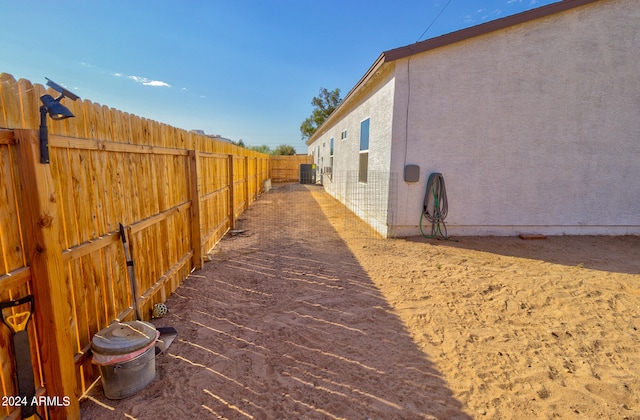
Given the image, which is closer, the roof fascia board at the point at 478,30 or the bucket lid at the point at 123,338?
the bucket lid at the point at 123,338

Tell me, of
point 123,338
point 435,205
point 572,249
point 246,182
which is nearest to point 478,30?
point 435,205

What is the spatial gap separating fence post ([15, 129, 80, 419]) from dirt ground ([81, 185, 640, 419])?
0.37 metres

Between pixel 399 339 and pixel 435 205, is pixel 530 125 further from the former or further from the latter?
pixel 399 339

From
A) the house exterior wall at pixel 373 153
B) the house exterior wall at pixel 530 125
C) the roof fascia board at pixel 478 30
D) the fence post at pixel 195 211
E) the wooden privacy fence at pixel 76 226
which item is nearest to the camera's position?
the wooden privacy fence at pixel 76 226

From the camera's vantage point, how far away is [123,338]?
→ 2.17m

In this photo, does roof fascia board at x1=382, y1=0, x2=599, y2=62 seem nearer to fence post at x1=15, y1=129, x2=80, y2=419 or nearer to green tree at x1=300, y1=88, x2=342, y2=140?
fence post at x1=15, y1=129, x2=80, y2=419

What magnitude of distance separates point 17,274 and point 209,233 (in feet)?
13.2

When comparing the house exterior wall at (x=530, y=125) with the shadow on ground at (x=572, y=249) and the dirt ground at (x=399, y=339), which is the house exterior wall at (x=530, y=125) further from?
the dirt ground at (x=399, y=339)

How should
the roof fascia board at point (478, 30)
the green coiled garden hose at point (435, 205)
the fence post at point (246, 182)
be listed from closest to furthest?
the roof fascia board at point (478, 30), the green coiled garden hose at point (435, 205), the fence post at point (246, 182)

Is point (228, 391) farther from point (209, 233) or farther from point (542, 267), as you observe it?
point (542, 267)

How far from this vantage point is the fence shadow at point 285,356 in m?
2.11

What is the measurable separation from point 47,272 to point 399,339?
9.17 feet

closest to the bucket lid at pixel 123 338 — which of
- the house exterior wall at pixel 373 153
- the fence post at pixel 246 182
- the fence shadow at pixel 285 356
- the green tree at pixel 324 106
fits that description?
the fence shadow at pixel 285 356

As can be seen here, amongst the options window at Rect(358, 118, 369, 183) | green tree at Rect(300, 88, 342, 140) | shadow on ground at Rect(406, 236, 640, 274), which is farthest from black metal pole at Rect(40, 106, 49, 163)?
green tree at Rect(300, 88, 342, 140)
